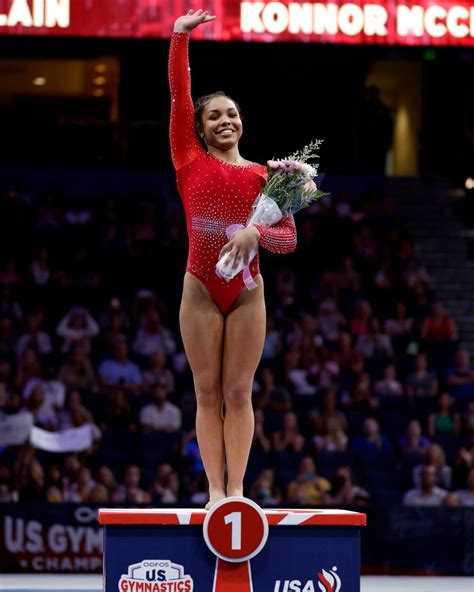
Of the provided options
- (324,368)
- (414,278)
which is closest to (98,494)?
(324,368)

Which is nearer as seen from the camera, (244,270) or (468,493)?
(244,270)

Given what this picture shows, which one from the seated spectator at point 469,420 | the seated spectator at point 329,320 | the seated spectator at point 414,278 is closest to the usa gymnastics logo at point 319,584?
the seated spectator at point 469,420

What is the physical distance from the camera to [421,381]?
39.0 ft

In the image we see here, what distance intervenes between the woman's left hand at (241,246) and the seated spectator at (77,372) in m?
6.44

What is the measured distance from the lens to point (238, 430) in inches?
209

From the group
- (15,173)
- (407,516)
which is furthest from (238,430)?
(15,173)

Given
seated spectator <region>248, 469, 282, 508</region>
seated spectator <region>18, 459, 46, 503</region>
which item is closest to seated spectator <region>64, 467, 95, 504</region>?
seated spectator <region>18, 459, 46, 503</region>

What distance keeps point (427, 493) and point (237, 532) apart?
5.60 m

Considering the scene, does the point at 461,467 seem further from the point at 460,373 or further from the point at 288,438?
the point at 460,373

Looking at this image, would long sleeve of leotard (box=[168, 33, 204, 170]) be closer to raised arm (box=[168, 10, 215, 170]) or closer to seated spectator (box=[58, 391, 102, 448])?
raised arm (box=[168, 10, 215, 170])

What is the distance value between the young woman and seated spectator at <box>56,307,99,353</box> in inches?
265

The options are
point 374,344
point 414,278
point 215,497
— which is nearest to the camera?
point 215,497

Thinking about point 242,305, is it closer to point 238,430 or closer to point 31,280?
point 238,430

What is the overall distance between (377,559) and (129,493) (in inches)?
78.3
